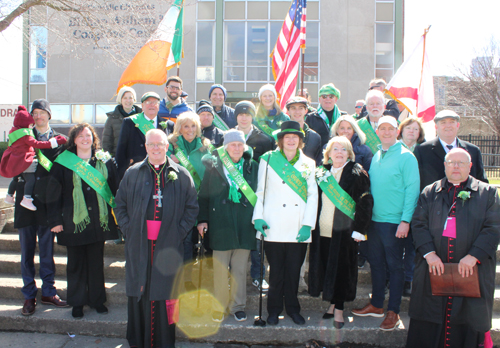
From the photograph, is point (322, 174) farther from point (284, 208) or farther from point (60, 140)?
point (60, 140)

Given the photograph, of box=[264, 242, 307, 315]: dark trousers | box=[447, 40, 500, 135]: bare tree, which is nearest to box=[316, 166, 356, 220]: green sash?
box=[264, 242, 307, 315]: dark trousers

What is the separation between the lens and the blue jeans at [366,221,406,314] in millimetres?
3742

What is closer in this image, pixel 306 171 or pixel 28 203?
pixel 306 171

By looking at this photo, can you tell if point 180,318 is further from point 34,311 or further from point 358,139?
point 358,139

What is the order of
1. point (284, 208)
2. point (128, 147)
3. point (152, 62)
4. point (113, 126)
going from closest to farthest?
point (284, 208), point (128, 147), point (113, 126), point (152, 62)

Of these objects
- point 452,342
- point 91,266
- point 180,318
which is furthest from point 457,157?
point 91,266

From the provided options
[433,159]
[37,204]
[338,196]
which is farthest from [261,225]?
[37,204]

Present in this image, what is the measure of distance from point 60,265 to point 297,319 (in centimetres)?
317

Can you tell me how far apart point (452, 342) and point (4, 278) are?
207 inches

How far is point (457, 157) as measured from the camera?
3326 mm

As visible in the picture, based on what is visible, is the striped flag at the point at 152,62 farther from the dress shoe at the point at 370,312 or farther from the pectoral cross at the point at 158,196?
the dress shoe at the point at 370,312

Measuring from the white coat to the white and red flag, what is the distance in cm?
307

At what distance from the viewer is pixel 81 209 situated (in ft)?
13.1

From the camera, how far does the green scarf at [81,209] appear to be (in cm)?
396
